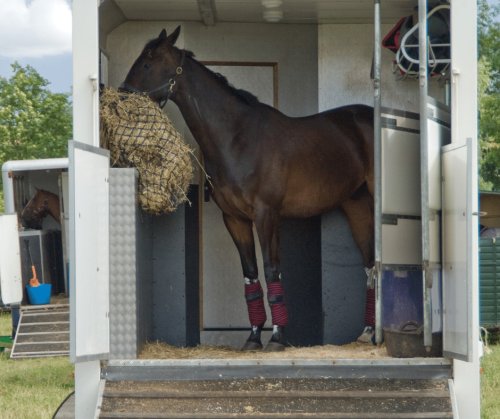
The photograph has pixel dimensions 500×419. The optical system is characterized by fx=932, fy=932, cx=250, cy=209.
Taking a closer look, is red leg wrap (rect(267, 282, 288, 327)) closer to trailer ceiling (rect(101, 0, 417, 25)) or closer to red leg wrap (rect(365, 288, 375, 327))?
red leg wrap (rect(365, 288, 375, 327))

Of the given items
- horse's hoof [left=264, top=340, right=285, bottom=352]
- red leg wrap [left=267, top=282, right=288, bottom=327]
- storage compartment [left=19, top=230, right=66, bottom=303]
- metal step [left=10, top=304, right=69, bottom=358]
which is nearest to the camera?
horse's hoof [left=264, top=340, right=285, bottom=352]

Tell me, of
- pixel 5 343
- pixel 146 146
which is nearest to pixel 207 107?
pixel 146 146

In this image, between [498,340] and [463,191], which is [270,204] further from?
[498,340]

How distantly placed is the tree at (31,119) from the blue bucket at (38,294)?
728 inches

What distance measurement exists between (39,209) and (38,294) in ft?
5.06

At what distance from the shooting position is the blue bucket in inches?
418

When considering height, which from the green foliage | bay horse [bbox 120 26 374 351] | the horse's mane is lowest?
the green foliage

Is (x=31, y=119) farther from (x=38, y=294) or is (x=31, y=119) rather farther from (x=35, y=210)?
(x=38, y=294)

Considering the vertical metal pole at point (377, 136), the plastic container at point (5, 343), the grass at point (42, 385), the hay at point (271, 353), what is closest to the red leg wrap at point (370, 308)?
the hay at point (271, 353)

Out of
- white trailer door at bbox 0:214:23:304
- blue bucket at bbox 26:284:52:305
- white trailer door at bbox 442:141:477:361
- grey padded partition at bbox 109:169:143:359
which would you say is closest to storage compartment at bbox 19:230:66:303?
blue bucket at bbox 26:284:52:305

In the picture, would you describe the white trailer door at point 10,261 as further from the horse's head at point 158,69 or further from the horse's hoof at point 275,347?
the horse's hoof at point 275,347

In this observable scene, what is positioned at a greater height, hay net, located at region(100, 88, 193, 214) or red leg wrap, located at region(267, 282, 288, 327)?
hay net, located at region(100, 88, 193, 214)

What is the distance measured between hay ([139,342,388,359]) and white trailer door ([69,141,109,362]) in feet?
2.21

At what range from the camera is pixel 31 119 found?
29828mm
